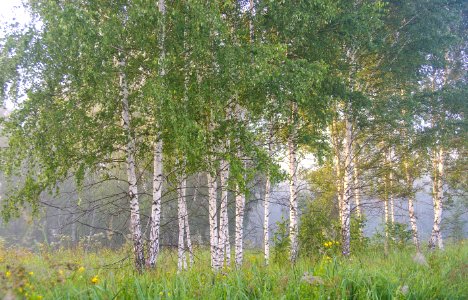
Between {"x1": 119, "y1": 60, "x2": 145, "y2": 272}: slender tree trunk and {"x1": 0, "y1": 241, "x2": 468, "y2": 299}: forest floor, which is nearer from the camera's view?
{"x1": 0, "y1": 241, "x2": 468, "y2": 299}: forest floor

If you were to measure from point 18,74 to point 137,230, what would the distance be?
12.3ft

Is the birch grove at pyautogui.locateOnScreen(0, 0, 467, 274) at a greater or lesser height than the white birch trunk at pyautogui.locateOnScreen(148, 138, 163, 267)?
greater

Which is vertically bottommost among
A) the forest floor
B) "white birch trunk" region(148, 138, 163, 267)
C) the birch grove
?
the forest floor

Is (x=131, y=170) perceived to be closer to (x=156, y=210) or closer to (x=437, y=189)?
(x=156, y=210)

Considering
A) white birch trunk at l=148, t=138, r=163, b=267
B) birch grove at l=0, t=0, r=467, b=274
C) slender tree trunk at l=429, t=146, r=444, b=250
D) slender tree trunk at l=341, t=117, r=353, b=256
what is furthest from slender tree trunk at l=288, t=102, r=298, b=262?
slender tree trunk at l=429, t=146, r=444, b=250

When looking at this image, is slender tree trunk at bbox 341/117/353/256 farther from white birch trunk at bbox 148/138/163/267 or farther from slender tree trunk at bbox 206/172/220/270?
white birch trunk at bbox 148/138/163/267

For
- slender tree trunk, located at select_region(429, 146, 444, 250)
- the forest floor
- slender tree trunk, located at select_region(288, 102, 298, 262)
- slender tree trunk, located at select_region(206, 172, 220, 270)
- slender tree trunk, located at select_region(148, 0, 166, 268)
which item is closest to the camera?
the forest floor

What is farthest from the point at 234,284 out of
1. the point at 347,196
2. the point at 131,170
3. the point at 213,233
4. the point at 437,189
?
the point at 437,189

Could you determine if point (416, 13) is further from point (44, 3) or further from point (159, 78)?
point (44, 3)

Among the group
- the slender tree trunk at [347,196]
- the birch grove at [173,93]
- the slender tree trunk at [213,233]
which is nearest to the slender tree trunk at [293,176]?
the birch grove at [173,93]

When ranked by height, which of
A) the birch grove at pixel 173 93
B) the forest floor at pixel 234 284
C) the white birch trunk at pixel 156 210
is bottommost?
the forest floor at pixel 234 284

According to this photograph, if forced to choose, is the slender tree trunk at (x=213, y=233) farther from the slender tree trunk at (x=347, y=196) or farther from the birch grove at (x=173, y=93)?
the slender tree trunk at (x=347, y=196)

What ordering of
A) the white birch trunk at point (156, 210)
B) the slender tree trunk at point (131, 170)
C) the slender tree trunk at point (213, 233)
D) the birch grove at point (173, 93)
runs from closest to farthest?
the birch grove at point (173, 93), the white birch trunk at point (156, 210), the slender tree trunk at point (131, 170), the slender tree trunk at point (213, 233)

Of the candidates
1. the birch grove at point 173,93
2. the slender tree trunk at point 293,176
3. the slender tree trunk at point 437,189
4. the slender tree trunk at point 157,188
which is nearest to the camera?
the birch grove at point 173,93
